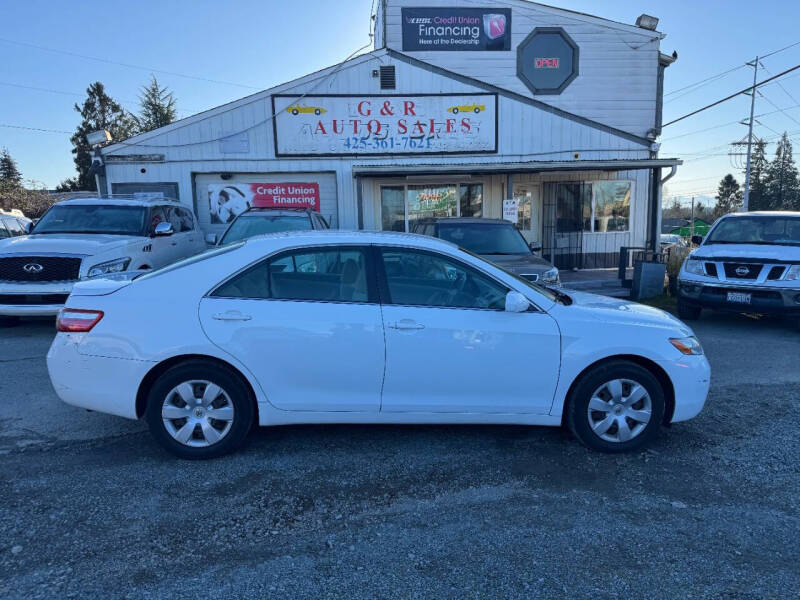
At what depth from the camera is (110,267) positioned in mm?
7516

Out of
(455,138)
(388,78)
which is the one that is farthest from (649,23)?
(388,78)

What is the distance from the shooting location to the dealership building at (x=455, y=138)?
12680mm

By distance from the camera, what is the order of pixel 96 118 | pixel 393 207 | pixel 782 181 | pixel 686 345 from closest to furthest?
pixel 686 345
pixel 393 207
pixel 96 118
pixel 782 181

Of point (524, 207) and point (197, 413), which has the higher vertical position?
point (524, 207)

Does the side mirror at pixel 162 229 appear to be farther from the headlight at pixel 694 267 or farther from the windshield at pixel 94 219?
the headlight at pixel 694 267

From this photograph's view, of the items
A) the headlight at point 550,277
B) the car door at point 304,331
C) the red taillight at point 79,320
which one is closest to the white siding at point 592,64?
the headlight at point 550,277

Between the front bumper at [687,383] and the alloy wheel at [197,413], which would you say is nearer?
the alloy wheel at [197,413]

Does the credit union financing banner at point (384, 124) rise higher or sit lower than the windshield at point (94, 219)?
higher

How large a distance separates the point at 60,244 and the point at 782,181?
7940cm

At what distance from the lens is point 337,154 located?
12.9 meters

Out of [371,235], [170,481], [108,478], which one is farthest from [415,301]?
[108,478]

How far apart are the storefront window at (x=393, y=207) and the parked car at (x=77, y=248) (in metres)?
5.61

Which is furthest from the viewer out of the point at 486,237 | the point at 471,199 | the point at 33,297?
the point at 471,199

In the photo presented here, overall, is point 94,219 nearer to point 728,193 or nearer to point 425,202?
point 425,202
